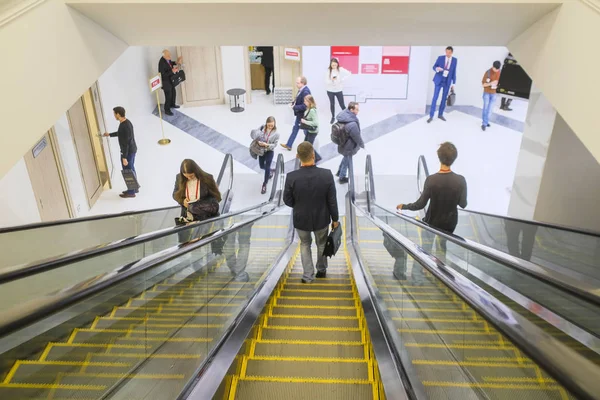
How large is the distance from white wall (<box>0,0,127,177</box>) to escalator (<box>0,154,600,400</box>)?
4.24 feet

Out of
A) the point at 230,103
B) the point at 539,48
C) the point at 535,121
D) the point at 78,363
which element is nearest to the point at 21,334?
the point at 78,363

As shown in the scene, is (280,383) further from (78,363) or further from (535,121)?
(535,121)

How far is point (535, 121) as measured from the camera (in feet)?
19.5

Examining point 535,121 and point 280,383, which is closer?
point 280,383

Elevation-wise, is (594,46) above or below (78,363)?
above

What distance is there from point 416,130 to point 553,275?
384 inches

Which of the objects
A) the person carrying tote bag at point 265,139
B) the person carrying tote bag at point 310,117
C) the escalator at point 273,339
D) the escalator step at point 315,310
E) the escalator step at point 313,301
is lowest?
the escalator step at point 313,301

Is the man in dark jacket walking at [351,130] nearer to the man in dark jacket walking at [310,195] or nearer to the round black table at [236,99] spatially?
the man in dark jacket walking at [310,195]

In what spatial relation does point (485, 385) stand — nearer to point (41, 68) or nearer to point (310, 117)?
point (41, 68)

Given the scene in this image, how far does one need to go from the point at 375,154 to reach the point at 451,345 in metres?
8.14

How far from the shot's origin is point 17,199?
5.38m

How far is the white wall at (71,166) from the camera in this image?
7.01 meters

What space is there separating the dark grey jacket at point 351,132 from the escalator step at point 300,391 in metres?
5.81

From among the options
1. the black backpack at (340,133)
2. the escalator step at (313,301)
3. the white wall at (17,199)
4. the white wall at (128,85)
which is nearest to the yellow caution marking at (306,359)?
the escalator step at (313,301)
